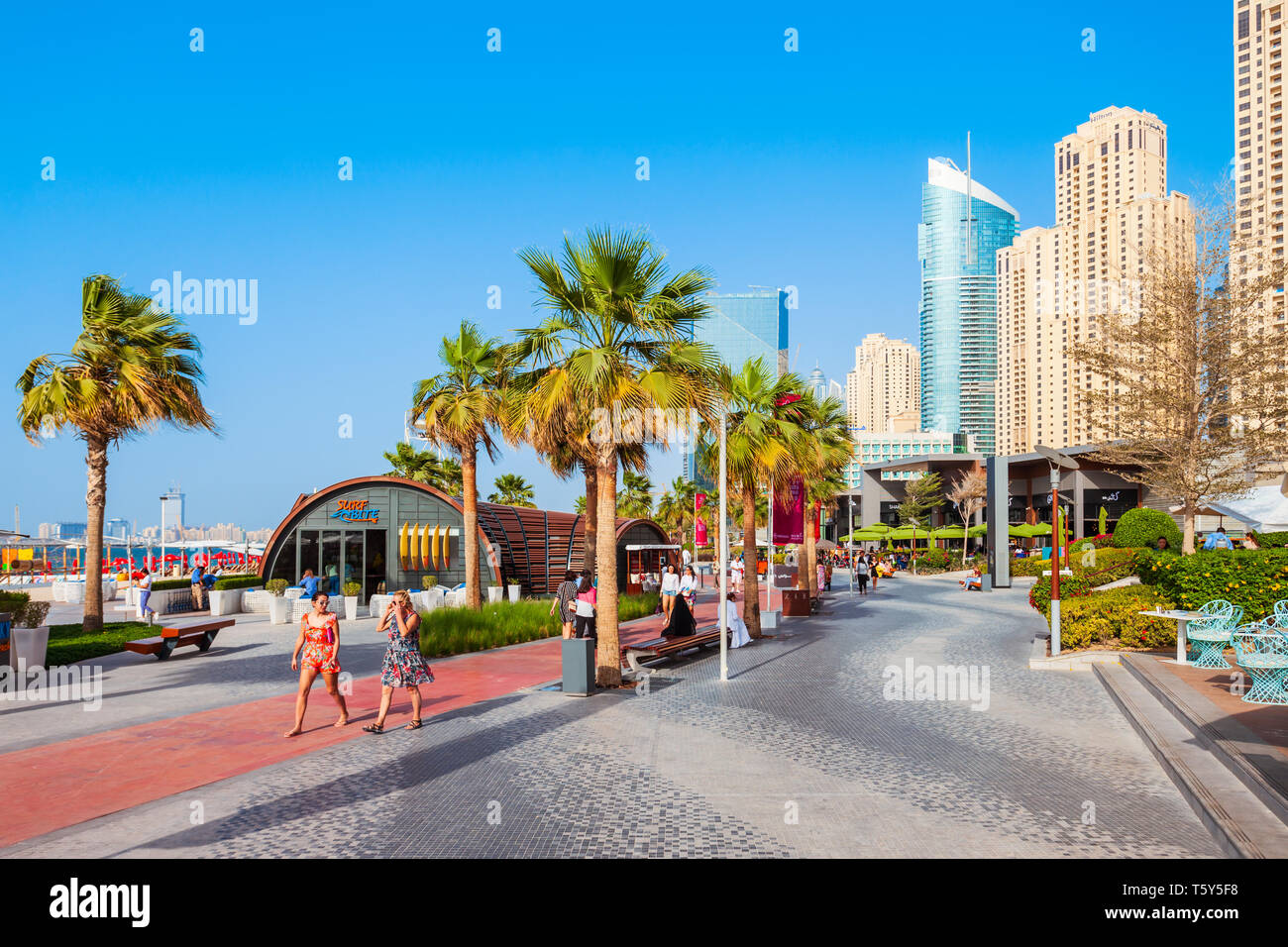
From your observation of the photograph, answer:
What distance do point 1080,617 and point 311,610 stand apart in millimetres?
14351

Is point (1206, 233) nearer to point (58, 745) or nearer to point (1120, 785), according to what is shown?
point (1120, 785)

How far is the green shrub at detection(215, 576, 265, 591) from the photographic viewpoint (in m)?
30.6

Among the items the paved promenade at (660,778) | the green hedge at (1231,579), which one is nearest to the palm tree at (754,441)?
the paved promenade at (660,778)

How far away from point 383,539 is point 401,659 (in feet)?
73.0

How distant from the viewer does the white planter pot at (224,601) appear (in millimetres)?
27109

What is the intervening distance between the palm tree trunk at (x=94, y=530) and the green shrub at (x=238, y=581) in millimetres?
12030

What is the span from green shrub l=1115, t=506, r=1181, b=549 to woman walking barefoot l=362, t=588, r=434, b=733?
26.7 m

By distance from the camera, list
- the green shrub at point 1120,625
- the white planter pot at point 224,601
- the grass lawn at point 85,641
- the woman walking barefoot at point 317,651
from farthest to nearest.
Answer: the white planter pot at point 224,601 < the green shrub at point 1120,625 < the grass lawn at point 85,641 < the woman walking barefoot at point 317,651

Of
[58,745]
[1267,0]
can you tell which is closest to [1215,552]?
[58,745]

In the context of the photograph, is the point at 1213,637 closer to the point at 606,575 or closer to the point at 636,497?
the point at 606,575

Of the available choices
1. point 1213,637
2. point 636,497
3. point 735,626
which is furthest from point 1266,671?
point 636,497

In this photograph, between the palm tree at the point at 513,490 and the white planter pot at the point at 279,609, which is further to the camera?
the palm tree at the point at 513,490
